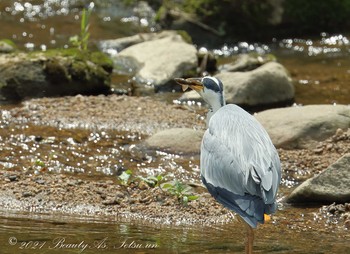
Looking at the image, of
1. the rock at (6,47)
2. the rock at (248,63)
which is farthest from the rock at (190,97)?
the rock at (6,47)

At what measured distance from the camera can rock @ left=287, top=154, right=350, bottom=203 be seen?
7.07 meters

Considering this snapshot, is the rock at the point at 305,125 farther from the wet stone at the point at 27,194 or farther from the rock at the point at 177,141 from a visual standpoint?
the wet stone at the point at 27,194

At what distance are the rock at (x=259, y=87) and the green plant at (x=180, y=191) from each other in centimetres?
371

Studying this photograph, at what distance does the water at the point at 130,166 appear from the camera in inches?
223

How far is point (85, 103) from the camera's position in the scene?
10391mm

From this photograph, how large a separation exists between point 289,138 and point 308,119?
292mm

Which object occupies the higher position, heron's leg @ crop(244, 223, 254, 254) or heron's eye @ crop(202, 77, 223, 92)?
heron's eye @ crop(202, 77, 223, 92)

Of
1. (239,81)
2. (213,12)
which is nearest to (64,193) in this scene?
(239,81)

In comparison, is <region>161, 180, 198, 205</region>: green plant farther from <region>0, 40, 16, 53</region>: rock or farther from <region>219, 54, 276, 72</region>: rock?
<region>219, 54, 276, 72</region>: rock

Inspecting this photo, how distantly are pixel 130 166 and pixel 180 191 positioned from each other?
4.65 ft

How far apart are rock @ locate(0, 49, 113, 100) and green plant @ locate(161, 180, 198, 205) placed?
3966 mm

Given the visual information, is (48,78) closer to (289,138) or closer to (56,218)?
(289,138)

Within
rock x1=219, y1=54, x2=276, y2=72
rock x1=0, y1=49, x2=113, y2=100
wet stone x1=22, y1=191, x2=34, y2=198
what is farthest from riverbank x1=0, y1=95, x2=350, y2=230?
rock x1=219, y1=54, x2=276, y2=72

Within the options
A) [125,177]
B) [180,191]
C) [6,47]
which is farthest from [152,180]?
[6,47]
